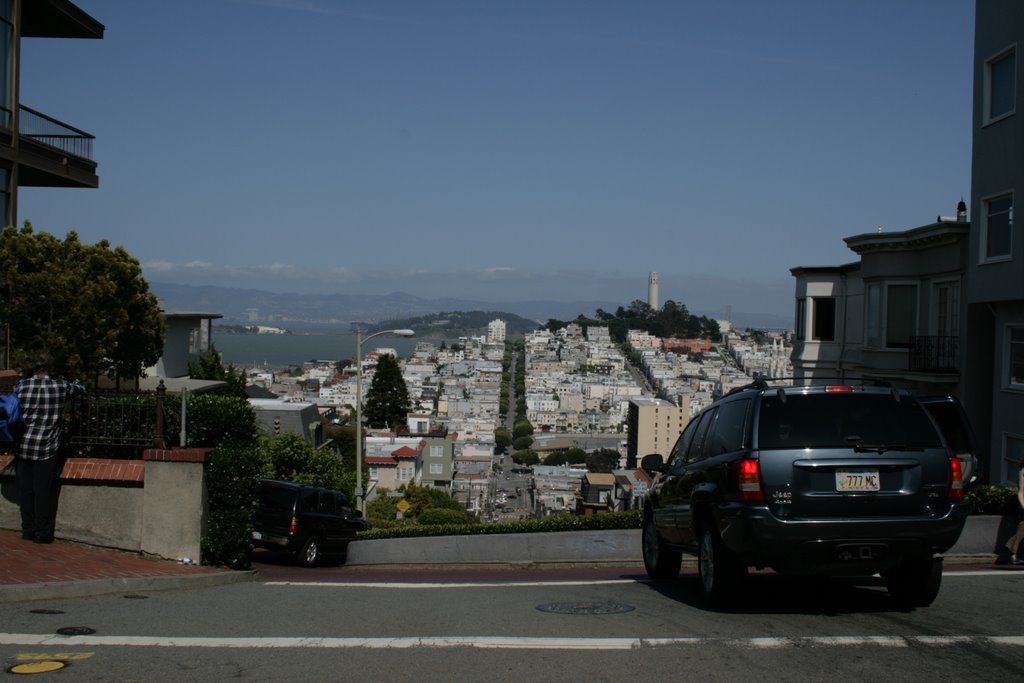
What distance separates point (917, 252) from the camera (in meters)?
27.0

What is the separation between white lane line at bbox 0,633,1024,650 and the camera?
683 centimetres

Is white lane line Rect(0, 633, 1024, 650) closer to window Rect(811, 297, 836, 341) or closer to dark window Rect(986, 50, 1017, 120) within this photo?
dark window Rect(986, 50, 1017, 120)

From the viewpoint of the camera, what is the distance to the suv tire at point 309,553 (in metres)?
17.3

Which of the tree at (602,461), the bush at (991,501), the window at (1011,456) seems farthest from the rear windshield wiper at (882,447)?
the tree at (602,461)

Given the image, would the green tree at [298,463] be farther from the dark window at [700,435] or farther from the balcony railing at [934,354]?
the dark window at [700,435]

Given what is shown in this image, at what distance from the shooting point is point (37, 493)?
10.7 metres

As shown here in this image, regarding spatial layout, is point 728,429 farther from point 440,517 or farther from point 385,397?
point 385,397

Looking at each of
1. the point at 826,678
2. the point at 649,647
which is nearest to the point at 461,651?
the point at 649,647

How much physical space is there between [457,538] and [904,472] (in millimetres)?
10593

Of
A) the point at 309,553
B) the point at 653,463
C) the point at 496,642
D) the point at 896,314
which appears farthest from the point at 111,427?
the point at 896,314

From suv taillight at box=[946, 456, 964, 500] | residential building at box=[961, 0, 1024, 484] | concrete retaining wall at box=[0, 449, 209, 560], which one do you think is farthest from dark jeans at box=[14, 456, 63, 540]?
residential building at box=[961, 0, 1024, 484]

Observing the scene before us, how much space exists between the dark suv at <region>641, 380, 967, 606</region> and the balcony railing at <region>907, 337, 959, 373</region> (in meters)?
18.5

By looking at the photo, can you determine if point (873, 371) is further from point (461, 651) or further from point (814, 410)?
point (461, 651)

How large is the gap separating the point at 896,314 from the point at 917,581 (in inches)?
819
